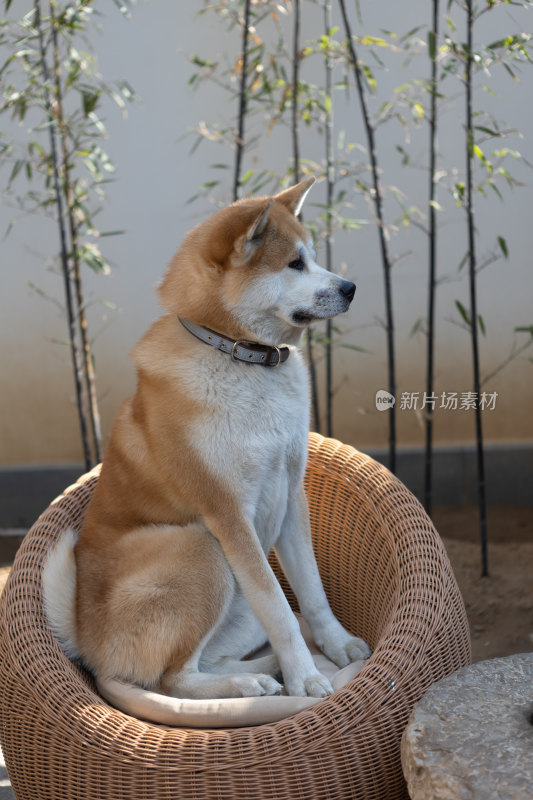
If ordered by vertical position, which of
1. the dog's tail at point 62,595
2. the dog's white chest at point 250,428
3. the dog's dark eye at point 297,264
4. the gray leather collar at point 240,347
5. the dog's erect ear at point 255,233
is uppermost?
the dog's erect ear at point 255,233

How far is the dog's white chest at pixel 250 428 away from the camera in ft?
5.43

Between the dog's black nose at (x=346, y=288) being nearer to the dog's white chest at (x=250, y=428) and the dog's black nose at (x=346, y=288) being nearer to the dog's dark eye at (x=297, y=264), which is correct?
the dog's dark eye at (x=297, y=264)

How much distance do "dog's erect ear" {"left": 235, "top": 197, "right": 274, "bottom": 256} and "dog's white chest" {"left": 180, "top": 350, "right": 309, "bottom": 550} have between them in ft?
0.76

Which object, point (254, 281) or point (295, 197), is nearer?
point (254, 281)

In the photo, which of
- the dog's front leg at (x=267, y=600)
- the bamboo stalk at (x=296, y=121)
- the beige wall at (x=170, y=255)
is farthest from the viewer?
the beige wall at (x=170, y=255)

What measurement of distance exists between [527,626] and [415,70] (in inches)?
89.9

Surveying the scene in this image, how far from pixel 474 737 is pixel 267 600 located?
498 millimetres

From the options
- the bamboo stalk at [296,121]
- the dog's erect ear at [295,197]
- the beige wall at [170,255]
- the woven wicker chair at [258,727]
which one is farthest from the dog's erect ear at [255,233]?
the beige wall at [170,255]

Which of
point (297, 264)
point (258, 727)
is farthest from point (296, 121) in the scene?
point (258, 727)

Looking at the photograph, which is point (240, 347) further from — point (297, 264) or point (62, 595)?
point (62, 595)

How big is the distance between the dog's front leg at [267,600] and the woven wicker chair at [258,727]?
160 mm

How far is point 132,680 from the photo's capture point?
5.41 ft

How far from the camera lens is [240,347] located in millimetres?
1715

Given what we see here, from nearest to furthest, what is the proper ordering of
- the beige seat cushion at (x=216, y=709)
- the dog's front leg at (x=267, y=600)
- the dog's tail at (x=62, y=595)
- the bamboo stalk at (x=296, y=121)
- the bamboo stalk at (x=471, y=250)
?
the beige seat cushion at (x=216, y=709) < the dog's front leg at (x=267, y=600) < the dog's tail at (x=62, y=595) < the bamboo stalk at (x=471, y=250) < the bamboo stalk at (x=296, y=121)
